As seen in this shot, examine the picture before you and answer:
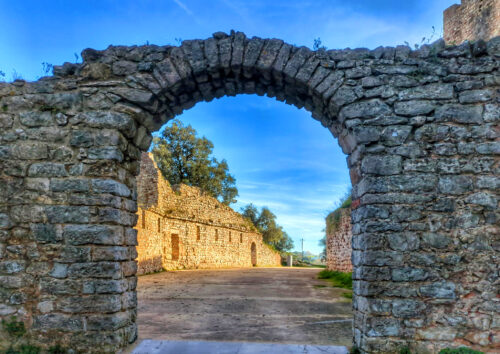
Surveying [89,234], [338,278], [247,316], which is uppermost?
[89,234]

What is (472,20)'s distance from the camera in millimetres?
15492

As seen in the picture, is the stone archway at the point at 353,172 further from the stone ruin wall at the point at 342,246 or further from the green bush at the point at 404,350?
the stone ruin wall at the point at 342,246

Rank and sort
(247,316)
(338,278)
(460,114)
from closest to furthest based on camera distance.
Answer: (460,114)
(247,316)
(338,278)

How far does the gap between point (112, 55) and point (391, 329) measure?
476 centimetres

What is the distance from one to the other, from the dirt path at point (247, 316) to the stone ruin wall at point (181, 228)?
5.96 m

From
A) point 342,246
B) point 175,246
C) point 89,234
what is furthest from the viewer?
point 175,246

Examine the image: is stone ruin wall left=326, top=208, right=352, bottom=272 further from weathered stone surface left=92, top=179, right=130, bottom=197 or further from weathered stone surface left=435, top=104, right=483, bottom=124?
weathered stone surface left=92, top=179, right=130, bottom=197

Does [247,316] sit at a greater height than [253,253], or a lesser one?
greater

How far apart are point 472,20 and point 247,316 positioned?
16940mm

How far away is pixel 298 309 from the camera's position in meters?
6.41

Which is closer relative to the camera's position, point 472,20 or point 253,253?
point 472,20

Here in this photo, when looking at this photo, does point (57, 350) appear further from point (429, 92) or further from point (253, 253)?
point (253, 253)

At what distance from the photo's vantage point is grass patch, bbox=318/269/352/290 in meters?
9.82

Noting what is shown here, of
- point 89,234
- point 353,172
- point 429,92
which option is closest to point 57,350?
point 89,234
